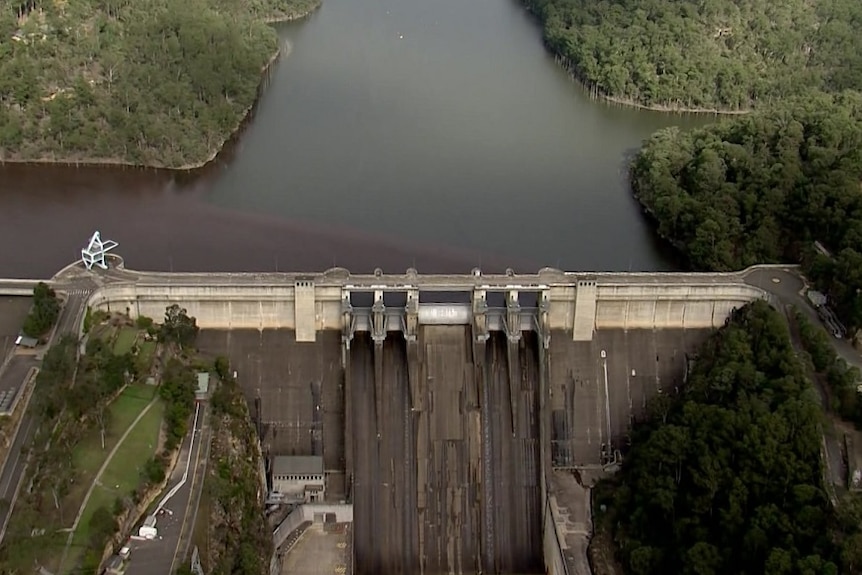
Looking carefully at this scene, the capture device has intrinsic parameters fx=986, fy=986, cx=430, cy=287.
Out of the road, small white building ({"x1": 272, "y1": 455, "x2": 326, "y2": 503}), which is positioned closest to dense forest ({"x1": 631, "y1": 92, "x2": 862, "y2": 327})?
small white building ({"x1": 272, "y1": 455, "x2": 326, "y2": 503})

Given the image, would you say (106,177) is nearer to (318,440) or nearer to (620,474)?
(318,440)

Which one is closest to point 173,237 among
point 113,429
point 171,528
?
point 113,429

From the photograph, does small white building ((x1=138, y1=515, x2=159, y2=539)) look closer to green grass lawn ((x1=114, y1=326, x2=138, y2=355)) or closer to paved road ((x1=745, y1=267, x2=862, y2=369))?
green grass lawn ((x1=114, y1=326, x2=138, y2=355))

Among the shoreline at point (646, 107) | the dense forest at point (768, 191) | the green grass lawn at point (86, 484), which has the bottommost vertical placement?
the green grass lawn at point (86, 484)

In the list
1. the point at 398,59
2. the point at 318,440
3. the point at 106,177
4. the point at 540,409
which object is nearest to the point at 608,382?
the point at 540,409

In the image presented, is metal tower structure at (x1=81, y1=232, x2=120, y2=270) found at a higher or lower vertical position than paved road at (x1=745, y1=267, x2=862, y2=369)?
higher

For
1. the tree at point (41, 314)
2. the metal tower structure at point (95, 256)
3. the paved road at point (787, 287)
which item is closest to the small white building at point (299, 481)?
the tree at point (41, 314)

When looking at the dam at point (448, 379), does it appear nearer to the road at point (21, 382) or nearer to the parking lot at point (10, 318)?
the road at point (21, 382)

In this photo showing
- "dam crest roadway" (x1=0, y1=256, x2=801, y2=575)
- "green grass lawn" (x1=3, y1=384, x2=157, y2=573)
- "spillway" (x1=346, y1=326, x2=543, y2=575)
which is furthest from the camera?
"dam crest roadway" (x1=0, y1=256, x2=801, y2=575)
